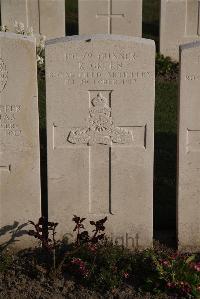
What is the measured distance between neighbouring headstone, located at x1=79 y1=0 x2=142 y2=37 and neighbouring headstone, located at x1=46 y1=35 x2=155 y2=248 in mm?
7375

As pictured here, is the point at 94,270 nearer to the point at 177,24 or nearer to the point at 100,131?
the point at 100,131

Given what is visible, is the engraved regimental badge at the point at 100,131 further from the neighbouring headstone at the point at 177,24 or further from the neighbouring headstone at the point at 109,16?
the neighbouring headstone at the point at 177,24

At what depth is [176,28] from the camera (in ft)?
41.8

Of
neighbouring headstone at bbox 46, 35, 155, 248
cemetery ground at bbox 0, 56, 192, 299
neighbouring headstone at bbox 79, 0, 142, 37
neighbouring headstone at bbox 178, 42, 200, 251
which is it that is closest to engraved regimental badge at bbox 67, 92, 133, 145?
neighbouring headstone at bbox 46, 35, 155, 248

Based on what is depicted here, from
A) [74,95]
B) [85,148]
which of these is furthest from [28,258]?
[74,95]

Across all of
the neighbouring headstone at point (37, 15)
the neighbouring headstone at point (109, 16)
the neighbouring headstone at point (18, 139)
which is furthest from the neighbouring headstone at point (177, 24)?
the neighbouring headstone at point (18, 139)

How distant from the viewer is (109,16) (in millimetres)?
12703

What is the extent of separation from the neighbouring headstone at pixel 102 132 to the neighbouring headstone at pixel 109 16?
7375mm

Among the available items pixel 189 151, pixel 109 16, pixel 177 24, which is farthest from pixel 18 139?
pixel 177 24

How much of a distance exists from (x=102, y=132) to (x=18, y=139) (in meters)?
0.72

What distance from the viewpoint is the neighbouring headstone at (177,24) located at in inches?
495

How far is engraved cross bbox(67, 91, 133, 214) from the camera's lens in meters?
5.49

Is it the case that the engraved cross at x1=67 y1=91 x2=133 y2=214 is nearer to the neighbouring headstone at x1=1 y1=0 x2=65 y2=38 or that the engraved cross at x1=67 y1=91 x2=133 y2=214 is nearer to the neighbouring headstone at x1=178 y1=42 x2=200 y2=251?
the neighbouring headstone at x1=178 y1=42 x2=200 y2=251

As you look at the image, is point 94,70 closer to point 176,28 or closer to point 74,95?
point 74,95
